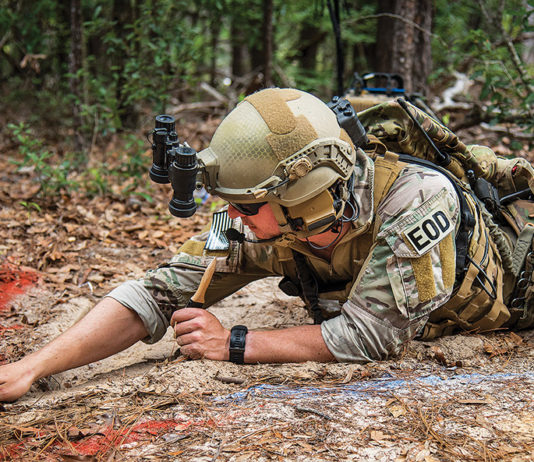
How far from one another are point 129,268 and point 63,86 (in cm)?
679

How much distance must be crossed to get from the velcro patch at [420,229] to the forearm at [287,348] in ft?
1.77

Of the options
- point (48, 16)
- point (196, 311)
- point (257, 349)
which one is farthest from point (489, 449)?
point (48, 16)

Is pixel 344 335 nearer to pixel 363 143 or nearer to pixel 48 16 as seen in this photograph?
pixel 363 143

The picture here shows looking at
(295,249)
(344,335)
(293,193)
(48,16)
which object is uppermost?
(48,16)

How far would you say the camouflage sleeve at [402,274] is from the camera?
233cm

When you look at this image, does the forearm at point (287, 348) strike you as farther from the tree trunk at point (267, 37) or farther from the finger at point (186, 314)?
the tree trunk at point (267, 37)

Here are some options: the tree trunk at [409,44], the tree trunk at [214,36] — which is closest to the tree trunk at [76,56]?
the tree trunk at [214,36]

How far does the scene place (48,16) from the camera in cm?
882

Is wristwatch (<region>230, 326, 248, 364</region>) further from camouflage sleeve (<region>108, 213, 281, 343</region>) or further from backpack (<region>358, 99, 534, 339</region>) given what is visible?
backpack (<region>358, 99, 534, 339</region>)

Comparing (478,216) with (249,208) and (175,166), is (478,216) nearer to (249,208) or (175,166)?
(249,208)

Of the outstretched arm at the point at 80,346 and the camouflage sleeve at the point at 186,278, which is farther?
the camouflage sleeve at the point at 186,278

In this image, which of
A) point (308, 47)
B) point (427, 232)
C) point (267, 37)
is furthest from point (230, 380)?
point (308, 47)

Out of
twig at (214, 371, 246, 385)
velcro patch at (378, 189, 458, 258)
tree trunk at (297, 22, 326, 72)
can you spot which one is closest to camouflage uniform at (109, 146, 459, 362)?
velcro patch at (378, 189, 458, 258)

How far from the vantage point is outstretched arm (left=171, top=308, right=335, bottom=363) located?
2525 millimetres
